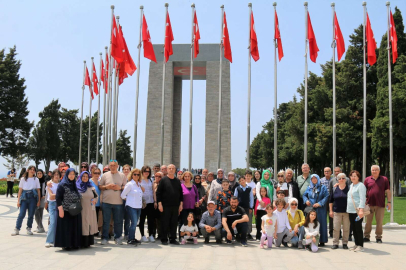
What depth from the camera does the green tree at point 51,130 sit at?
4044cm

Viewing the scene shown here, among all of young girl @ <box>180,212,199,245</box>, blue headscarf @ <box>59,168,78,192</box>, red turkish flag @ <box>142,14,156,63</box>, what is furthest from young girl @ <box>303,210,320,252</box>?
red turkish flag @ <box>142,14,156,63</box>

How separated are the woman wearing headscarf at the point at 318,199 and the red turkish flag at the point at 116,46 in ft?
29.6

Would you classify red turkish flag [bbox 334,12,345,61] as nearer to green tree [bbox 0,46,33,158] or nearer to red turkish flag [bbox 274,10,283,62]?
red turkish flag [bbox 274,10,283,62]

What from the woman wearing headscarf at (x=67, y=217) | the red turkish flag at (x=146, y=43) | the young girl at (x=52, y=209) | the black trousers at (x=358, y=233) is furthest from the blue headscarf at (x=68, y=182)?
the red turkish flag at (x=146, y=43)

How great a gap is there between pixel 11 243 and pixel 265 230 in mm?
5347

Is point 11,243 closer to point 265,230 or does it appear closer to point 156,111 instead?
point 265,230

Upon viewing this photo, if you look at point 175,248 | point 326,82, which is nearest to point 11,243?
point 175,248

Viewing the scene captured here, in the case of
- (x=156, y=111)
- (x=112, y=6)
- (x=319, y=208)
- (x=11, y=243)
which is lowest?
(x=11, y=243)

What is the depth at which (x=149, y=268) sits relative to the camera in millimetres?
6199

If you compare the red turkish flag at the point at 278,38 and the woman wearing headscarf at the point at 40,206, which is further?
the red turkish flag at the point at 278,38

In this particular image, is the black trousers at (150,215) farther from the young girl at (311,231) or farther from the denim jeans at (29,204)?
the young girl at (311,231)

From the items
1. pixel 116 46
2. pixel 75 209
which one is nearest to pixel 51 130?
pixel 116 46

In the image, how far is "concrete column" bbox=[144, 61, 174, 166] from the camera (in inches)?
1096

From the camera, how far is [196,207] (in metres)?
9.32
